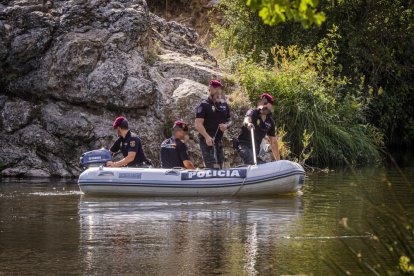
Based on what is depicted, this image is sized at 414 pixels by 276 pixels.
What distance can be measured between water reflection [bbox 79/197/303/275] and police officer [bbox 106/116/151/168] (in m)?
0.67

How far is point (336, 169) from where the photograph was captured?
21297mm

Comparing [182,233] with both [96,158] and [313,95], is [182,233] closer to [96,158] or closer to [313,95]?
[96,158]

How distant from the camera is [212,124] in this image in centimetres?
1546

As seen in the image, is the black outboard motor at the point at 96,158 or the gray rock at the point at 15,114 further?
the gray rock at the point at 15,114

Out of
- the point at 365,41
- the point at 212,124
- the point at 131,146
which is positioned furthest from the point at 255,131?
the point at 365,41

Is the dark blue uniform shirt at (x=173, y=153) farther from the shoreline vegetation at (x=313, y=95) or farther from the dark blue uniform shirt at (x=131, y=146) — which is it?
the shoreline vegetation at (x=313, y=95)

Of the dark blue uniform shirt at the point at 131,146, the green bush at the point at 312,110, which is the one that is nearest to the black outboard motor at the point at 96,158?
the dark blue uniform shirt at the point at 131,146

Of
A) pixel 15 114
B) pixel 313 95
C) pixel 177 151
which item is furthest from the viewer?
pixel 313 95

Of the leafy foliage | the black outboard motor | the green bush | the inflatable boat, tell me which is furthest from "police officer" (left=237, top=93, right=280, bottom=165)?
the leafy foliage

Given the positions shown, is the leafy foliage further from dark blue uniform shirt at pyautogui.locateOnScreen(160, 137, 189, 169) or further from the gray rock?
dark blue uniform shirt at pyautogui.locateOnScreen(160, 137, 189, 169)

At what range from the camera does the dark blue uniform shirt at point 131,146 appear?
15430 mm

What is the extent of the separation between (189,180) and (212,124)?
1.04m

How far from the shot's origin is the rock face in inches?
758

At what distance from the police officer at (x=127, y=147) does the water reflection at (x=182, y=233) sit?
0.67 m
